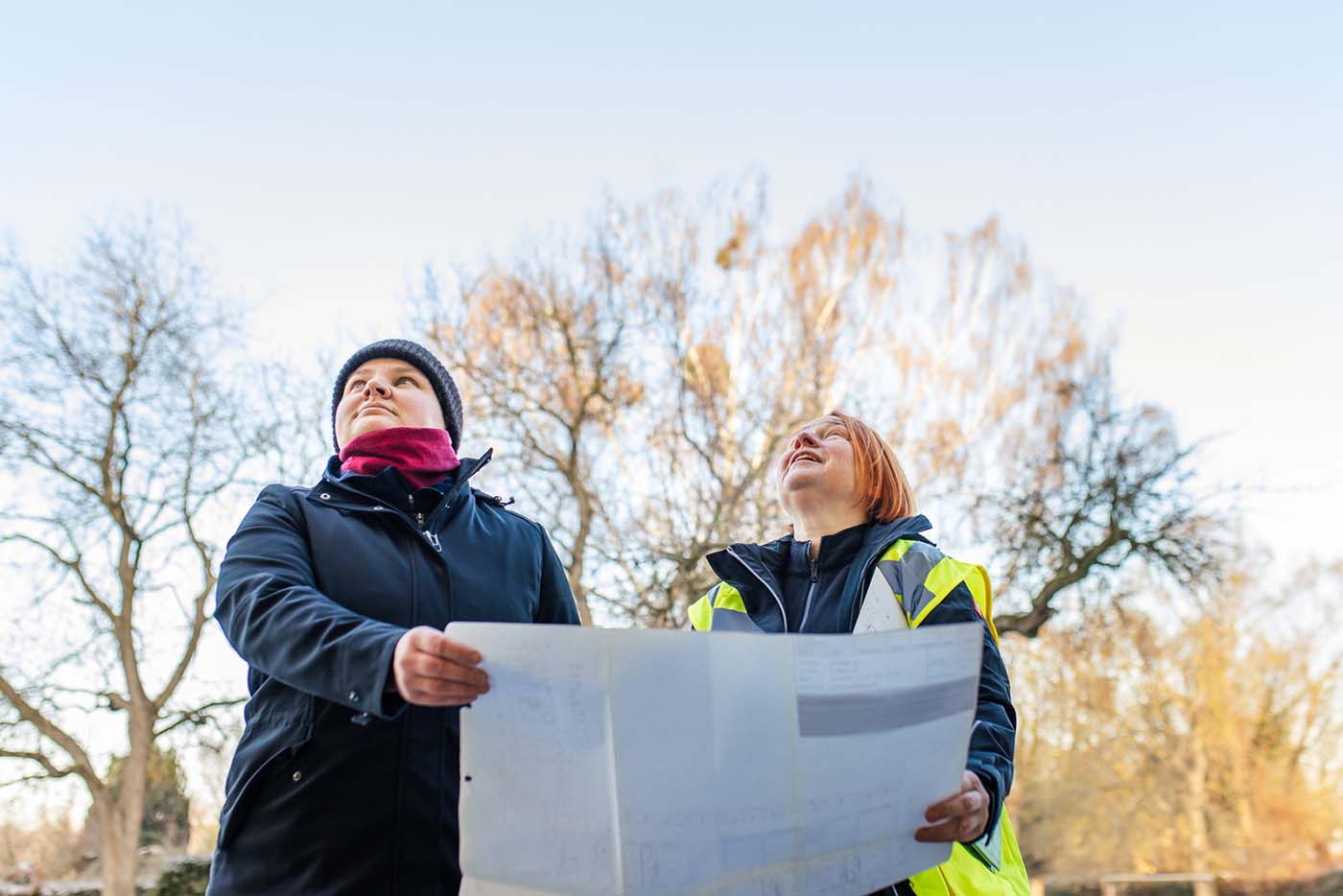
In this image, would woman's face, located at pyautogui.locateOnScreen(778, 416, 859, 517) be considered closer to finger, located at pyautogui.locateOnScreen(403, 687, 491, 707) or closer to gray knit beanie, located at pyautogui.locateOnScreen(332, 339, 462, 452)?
gray knit beanie, located at pyautogui.locateOnScreen(332, 339, 462, 452)

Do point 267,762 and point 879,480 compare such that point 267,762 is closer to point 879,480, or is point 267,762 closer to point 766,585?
point 766,585

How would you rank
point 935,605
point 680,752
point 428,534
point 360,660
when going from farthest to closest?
point 935,605, point 428,534, point 360,660, point 680,752

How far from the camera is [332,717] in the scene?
1.57 metres

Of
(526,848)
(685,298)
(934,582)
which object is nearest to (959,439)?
(685,298)

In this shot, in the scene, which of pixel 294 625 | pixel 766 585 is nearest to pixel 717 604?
pixel 766 585

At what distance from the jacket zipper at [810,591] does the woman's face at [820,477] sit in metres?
0.14

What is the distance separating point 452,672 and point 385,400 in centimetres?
91

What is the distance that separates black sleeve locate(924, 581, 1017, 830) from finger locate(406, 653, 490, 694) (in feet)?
3.03

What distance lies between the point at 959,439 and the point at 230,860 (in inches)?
540

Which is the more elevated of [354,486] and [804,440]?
[804,440]

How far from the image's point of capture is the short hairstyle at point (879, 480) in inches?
96.7

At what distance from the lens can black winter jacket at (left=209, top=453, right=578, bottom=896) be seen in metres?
1.42

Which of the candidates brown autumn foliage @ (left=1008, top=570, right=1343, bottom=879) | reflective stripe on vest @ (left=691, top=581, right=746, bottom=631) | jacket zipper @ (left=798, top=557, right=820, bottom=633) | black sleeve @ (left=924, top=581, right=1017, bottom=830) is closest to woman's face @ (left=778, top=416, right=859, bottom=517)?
jacket zipper @ (left=798, top=557, right=820, bottom=633)

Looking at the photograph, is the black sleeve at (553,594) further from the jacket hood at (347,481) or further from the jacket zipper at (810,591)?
the jacket zipper at (810,591)
